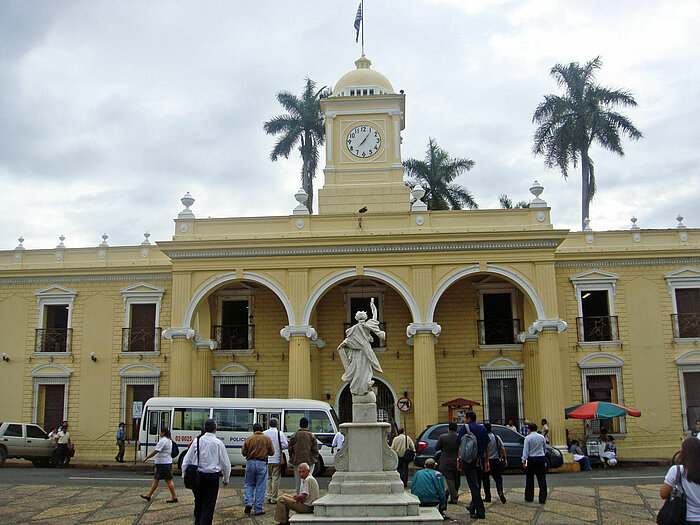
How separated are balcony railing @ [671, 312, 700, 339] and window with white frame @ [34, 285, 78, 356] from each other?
20094mm

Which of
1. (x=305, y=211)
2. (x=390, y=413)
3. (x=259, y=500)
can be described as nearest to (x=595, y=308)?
(x=390, y=413)

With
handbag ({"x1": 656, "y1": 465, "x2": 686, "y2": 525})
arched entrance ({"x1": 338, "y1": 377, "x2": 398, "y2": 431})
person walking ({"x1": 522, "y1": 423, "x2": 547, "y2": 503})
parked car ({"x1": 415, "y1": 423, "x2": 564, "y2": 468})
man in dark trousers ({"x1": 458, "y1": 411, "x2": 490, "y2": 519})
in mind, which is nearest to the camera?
handbag ({"x1": 656, "y1": 465, "x2": 686, "y2": 525})

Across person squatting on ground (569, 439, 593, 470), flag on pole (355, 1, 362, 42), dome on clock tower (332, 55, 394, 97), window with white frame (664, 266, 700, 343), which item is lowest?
person squatting on ground (569, 439, 593, 470)

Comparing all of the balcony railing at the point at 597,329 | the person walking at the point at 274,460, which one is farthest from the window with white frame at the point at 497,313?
the person walking at the point at 274,460

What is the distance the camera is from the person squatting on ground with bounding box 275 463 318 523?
10.1 m

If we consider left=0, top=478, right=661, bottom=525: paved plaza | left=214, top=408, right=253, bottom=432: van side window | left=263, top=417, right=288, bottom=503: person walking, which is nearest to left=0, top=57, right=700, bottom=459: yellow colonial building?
left=214, top=408, right=253, bottom=432: van side window

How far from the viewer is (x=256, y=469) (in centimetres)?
1130

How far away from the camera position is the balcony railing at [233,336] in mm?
23516

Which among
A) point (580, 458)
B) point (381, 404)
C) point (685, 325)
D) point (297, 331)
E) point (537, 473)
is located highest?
point (685, 325)

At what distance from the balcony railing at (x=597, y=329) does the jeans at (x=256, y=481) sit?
560 inches

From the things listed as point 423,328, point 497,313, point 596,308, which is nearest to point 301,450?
point 423,328

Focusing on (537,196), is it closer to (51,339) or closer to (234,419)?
(234,419)

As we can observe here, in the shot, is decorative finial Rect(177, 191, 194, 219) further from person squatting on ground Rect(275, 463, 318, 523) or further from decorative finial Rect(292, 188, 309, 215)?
person squatting on ground Rect(275, 463, 318, 523)

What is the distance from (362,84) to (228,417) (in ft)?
44.7
